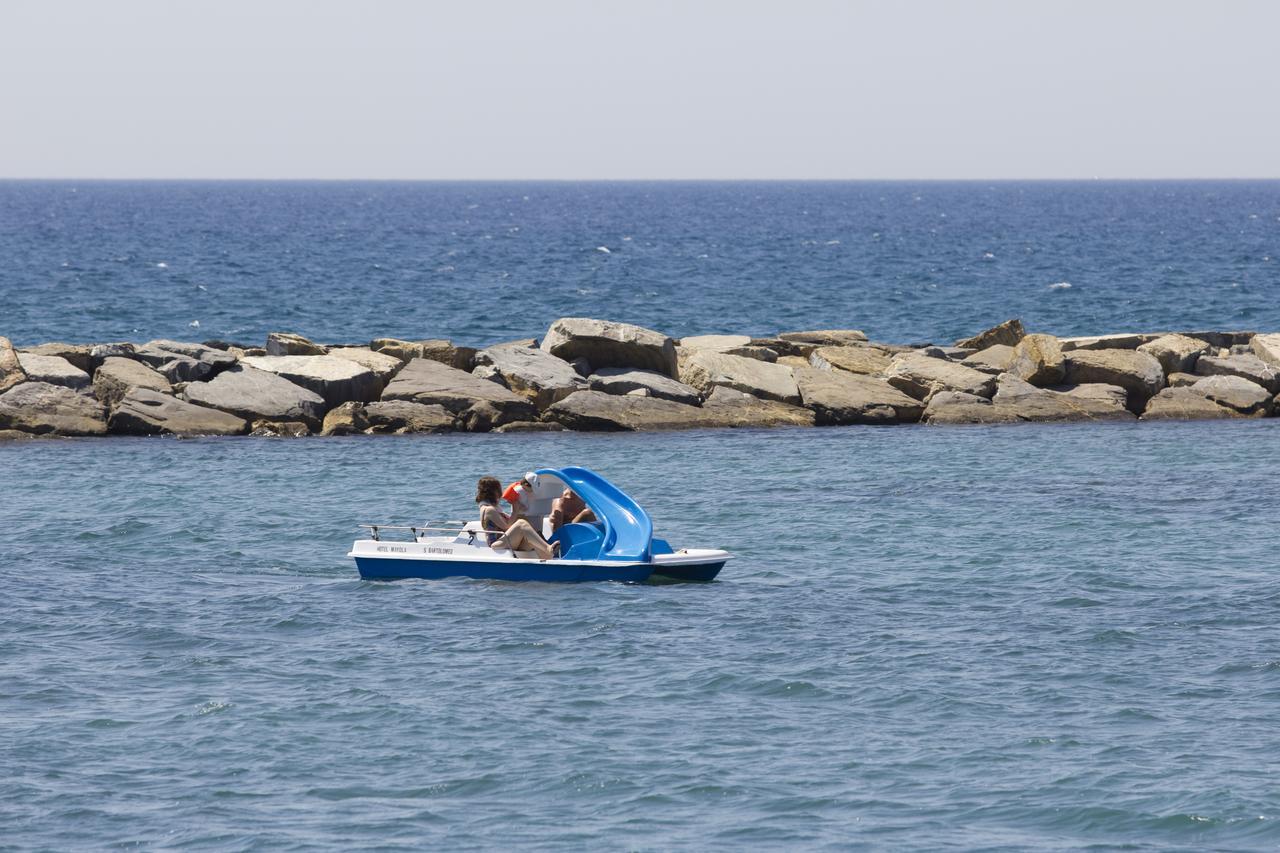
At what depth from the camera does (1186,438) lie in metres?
A: 32.2

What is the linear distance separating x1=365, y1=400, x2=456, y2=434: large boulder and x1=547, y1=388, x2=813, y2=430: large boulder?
212cm

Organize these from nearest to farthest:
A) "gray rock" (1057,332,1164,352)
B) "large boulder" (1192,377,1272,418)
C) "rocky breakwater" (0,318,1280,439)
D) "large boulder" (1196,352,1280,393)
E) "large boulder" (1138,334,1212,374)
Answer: "rocky breakwater" (0,318,1280,439)
"large boulder" (1192,377,1272,418)
"large boulder" (1196,352,1280,393)
"large boulder" (1138,334,1212,374)
"gray rock" (1057,332,1164,352)

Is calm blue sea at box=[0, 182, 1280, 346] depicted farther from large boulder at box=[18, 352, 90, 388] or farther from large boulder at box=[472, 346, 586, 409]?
large boulder at box=[472, 346, 586, 409]

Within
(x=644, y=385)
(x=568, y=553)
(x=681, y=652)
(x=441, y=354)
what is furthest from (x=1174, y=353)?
(x=681, y=652)

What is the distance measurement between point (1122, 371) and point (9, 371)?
22599 millimetres

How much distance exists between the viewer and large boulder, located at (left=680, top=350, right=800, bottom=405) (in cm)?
3444

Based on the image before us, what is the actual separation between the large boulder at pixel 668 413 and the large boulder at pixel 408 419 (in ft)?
6.95

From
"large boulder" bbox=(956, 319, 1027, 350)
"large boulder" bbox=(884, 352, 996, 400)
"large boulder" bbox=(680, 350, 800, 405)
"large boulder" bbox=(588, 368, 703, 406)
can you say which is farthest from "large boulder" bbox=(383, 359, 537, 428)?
"large boulder" bbox=(956, 319, 1027, 350)

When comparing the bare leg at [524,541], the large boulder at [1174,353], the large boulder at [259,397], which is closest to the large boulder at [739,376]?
the large boulder at [259,397]

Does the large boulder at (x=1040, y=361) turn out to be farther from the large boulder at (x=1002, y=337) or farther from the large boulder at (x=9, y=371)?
the large boulder at (x=9, y=371)

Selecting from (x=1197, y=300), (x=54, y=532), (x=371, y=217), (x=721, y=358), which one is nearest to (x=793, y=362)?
(x=721, y=358)

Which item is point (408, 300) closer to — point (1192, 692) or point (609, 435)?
point (609, 435)

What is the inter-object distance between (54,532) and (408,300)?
3915 cm

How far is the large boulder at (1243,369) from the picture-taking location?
35.6 metres
